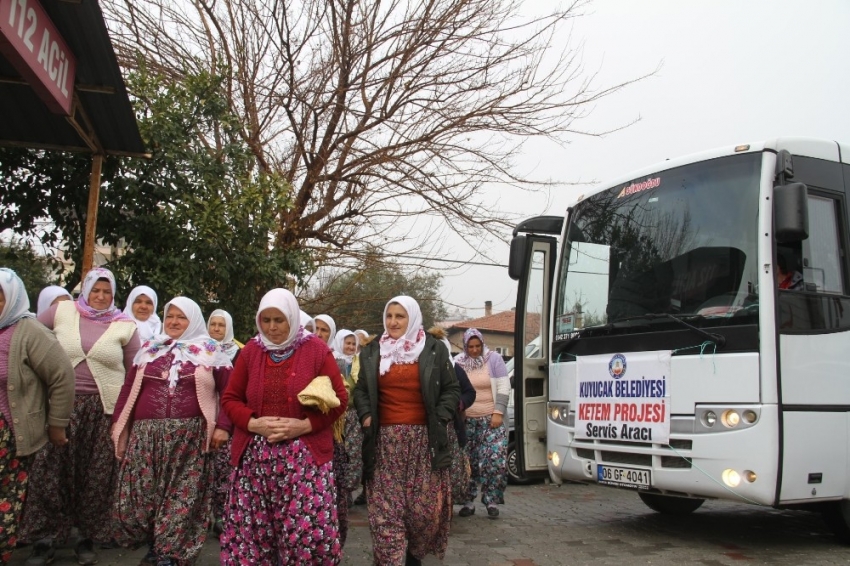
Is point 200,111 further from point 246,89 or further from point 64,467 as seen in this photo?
point 64,467

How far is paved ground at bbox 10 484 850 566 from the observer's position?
18.9 ft

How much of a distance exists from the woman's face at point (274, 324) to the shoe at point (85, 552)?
7.91ft

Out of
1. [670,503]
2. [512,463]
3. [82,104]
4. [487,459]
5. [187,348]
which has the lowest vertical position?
[670,503]

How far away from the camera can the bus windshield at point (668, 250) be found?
5594mm

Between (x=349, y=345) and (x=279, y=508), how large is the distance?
4985 millimetres

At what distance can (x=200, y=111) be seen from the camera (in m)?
9.24

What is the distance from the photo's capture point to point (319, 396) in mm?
4070

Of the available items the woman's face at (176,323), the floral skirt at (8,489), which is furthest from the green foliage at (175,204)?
the floral skirt at (8,489)

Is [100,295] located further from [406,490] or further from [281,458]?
[406,490]

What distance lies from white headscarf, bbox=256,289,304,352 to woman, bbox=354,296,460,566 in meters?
0.96

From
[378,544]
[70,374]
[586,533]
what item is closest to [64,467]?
[70,374]

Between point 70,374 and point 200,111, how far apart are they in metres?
5.50

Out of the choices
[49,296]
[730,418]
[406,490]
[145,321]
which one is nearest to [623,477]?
[730,418]

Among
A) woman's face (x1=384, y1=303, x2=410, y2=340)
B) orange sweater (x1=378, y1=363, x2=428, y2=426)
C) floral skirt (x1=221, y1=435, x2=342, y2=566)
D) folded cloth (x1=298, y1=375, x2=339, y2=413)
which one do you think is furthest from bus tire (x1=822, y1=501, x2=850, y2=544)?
folded cloth (x1=298, y1=375, x2=339, y2=413)
